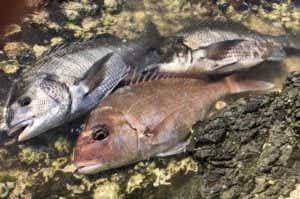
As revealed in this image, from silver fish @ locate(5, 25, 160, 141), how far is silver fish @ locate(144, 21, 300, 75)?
11.0 inches

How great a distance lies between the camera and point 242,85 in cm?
346

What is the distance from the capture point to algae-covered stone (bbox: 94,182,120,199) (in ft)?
9.52

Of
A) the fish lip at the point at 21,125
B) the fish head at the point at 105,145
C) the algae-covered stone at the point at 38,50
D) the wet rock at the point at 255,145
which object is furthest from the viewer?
the algae-covered stone at the point at 38,50

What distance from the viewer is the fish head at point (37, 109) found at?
3.11m

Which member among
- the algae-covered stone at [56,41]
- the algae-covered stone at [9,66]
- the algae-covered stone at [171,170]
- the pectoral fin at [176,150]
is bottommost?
the algae-covered stone at [171,170]

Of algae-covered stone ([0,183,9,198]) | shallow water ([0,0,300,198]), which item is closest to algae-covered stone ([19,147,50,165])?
shallow water ([0,0,300,198])

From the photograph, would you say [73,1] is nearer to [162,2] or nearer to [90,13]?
[90,13]

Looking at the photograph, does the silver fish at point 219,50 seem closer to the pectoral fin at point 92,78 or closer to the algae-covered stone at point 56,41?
the pectoral fin at point 92,78

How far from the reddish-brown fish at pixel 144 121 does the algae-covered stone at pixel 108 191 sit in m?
0.13

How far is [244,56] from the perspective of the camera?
3.62 metres

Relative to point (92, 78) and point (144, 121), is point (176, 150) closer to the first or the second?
point (144, 121)

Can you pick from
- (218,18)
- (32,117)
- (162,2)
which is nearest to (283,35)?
(218,18)

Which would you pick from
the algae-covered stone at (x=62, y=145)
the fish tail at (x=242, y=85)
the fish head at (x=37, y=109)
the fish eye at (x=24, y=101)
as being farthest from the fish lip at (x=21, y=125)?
the fish tail at (x=242, y=85)

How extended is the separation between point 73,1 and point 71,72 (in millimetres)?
1328
